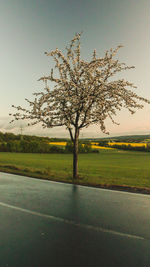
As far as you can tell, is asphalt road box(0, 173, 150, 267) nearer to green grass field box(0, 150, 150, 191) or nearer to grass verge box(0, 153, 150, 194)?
grass verge box(0, 153, 150, 194)

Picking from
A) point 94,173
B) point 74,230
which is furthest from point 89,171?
point 74,230

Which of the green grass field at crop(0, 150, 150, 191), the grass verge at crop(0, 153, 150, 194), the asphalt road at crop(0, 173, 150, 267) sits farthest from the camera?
the green grass field at crop(0, 150, 150, 191)

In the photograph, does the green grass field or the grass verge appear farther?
the green grass field

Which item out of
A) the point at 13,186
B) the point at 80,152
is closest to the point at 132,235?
the point at 13,186

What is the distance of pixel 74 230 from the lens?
4719mm

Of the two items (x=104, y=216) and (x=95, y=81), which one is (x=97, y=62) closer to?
(x=95, y=81)

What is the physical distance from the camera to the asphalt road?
11.7 ft

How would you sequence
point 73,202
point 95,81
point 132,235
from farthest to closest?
point 95,81, point 73,202, point 132,235

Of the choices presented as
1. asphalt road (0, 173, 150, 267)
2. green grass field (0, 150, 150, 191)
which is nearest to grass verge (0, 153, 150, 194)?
green grass field (0, 150, 150, 191)

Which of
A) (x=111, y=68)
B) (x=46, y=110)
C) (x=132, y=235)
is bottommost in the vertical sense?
(x=132, y=235)

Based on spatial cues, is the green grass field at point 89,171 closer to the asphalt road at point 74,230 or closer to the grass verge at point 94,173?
the grass verge at point 94,173

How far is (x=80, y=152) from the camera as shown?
175ft

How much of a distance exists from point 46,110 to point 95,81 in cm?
319

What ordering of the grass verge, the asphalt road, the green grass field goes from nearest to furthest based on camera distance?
the asphalt road < the grass verge < the green grass field
